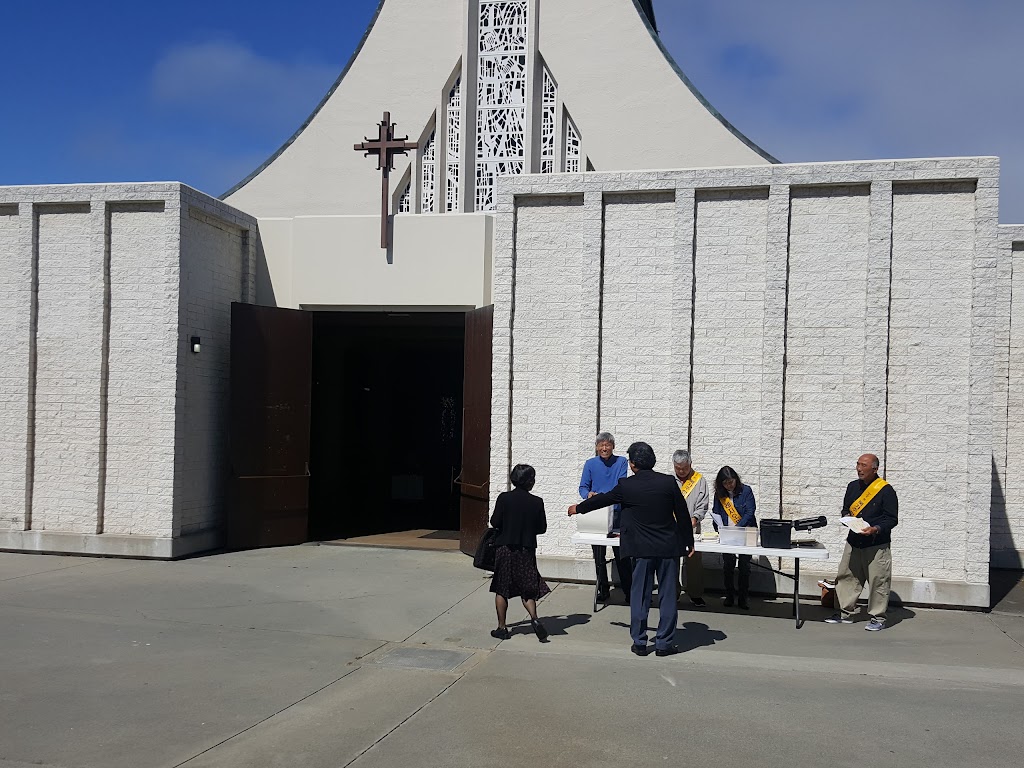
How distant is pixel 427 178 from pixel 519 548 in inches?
471

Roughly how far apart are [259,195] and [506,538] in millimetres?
13621

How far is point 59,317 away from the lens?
11.8 metres

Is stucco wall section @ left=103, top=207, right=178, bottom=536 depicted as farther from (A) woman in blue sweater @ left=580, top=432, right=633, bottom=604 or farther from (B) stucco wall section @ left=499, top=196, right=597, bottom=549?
(A) woman in blue sweater @ left=580, top=432, right=633, bottom=604

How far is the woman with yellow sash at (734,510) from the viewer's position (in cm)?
913

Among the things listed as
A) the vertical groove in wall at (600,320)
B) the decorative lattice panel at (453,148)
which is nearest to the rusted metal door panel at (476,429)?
the vertical groove in wall at (600,320)

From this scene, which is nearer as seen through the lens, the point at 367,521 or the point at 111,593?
the point at 111,593

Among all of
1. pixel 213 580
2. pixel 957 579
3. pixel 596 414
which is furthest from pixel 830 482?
pixel 213 580

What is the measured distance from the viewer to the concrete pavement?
209 inches

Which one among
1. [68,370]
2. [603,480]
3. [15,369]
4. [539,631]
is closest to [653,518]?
[539,631]

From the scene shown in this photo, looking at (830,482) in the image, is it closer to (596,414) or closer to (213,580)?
(596,414)

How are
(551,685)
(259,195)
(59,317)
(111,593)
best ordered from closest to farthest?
(551,685)
(111,593)
(59,317)
(259,195)

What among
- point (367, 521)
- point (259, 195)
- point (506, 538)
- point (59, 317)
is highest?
point (259, 195)

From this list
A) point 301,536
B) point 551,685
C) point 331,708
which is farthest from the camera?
point 301,536

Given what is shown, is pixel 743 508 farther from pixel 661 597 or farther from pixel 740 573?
pixel 661 597
